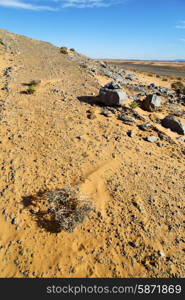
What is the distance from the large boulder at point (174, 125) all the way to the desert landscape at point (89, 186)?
55 mm

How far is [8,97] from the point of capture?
12.4m

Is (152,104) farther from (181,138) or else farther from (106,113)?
(106,113)

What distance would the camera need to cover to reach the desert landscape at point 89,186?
538cm

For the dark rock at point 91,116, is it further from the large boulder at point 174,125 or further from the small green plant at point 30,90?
the small green plant at point 30,90

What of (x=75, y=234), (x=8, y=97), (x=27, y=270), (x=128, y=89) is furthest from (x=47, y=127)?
(x=128, y=89)

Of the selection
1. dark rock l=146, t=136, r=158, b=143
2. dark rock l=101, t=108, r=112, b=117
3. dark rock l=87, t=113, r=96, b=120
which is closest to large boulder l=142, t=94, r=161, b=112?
dark rock l=101, t=108, r=112, b=117

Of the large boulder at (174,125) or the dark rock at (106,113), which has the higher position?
the dark rock at (106,113)

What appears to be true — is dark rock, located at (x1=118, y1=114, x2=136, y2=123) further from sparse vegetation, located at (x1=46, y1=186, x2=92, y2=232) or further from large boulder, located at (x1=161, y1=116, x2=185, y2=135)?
sparse vegetation, located at (x1=46, y1=186, x2=92, y2=232)

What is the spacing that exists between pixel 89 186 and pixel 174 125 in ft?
22.8

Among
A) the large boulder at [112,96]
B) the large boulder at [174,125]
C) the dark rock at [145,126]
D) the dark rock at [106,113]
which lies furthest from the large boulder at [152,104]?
the dark rock at [106,113]

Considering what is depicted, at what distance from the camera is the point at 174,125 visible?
1147 cm

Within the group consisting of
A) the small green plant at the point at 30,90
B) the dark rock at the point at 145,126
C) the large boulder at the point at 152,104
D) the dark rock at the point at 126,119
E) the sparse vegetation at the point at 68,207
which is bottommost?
the sparse vegetation at the point at 68,207

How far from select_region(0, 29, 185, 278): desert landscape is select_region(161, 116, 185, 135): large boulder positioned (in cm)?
5

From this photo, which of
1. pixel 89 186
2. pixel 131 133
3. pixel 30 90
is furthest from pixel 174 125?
pixel 30 90
